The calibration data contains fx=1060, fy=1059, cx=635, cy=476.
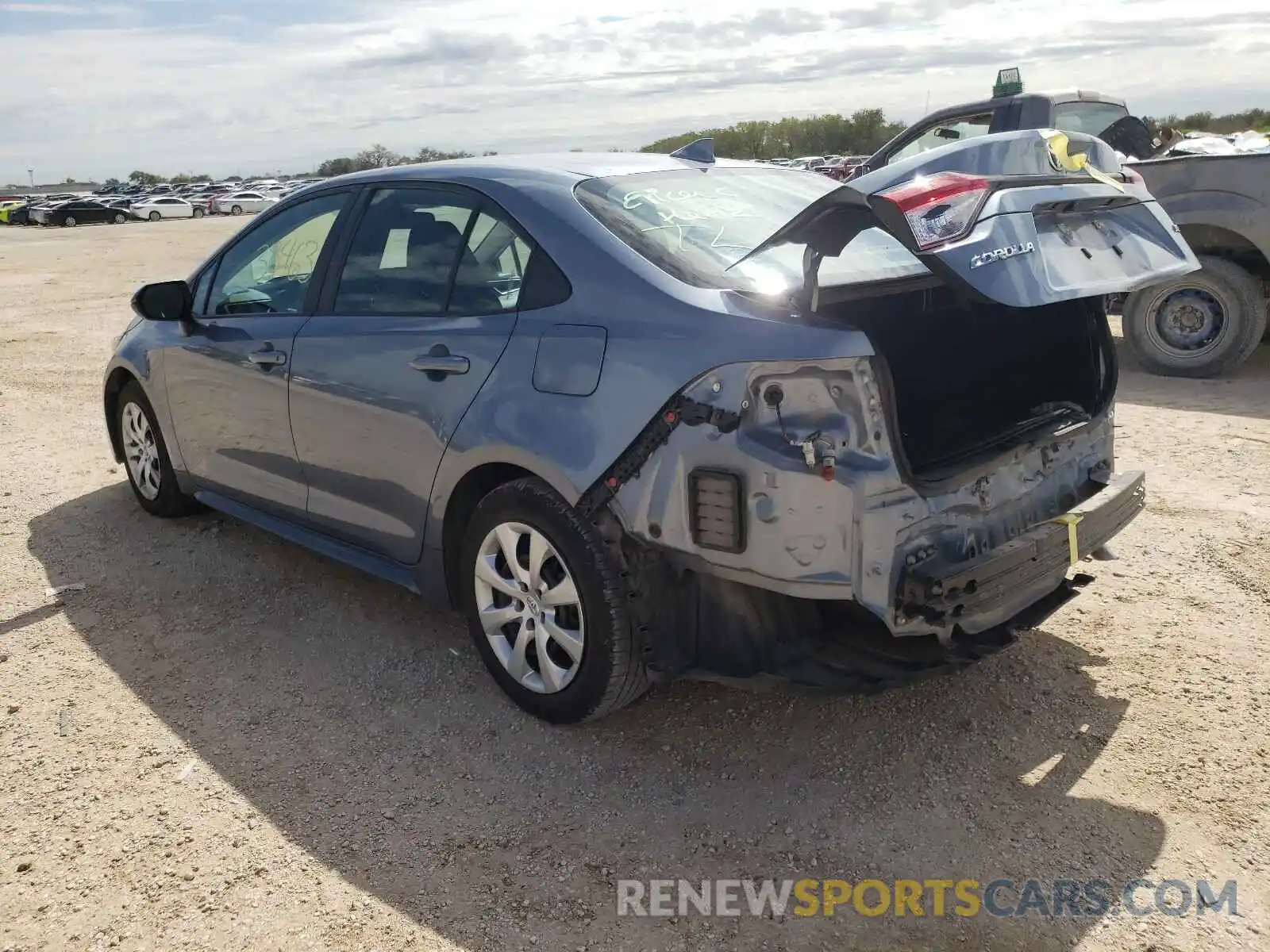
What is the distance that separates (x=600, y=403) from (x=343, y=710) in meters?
1.52

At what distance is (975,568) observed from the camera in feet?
9.23

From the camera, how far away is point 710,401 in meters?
2.78

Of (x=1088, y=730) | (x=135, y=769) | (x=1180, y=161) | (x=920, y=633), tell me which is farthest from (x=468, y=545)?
(x=1180, y=161)

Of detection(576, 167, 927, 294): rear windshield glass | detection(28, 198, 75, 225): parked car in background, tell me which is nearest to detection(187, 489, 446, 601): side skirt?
detection(576, 167, 927, 294): rear windshield glass

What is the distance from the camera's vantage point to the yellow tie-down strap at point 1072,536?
314cm

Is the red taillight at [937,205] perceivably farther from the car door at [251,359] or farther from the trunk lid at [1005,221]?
the car door at [251,359]

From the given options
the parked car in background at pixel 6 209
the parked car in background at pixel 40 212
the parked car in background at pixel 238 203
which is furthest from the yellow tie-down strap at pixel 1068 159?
the parked car in background at pixel 238 203

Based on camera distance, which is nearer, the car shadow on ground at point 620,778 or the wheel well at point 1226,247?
the car shadow on ground at point 620,778

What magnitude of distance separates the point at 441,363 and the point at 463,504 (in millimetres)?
474

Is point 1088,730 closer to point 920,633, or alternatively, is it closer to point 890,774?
point 890,774

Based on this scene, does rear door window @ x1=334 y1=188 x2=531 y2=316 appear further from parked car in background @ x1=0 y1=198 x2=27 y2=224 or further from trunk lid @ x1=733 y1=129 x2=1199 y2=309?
parked car in background @ x1=0 y1=198 x2=27 y2=224

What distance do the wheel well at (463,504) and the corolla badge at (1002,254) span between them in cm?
147

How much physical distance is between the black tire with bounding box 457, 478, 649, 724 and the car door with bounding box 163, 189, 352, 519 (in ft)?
4.39

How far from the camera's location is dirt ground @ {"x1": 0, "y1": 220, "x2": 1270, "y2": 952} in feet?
8.73
